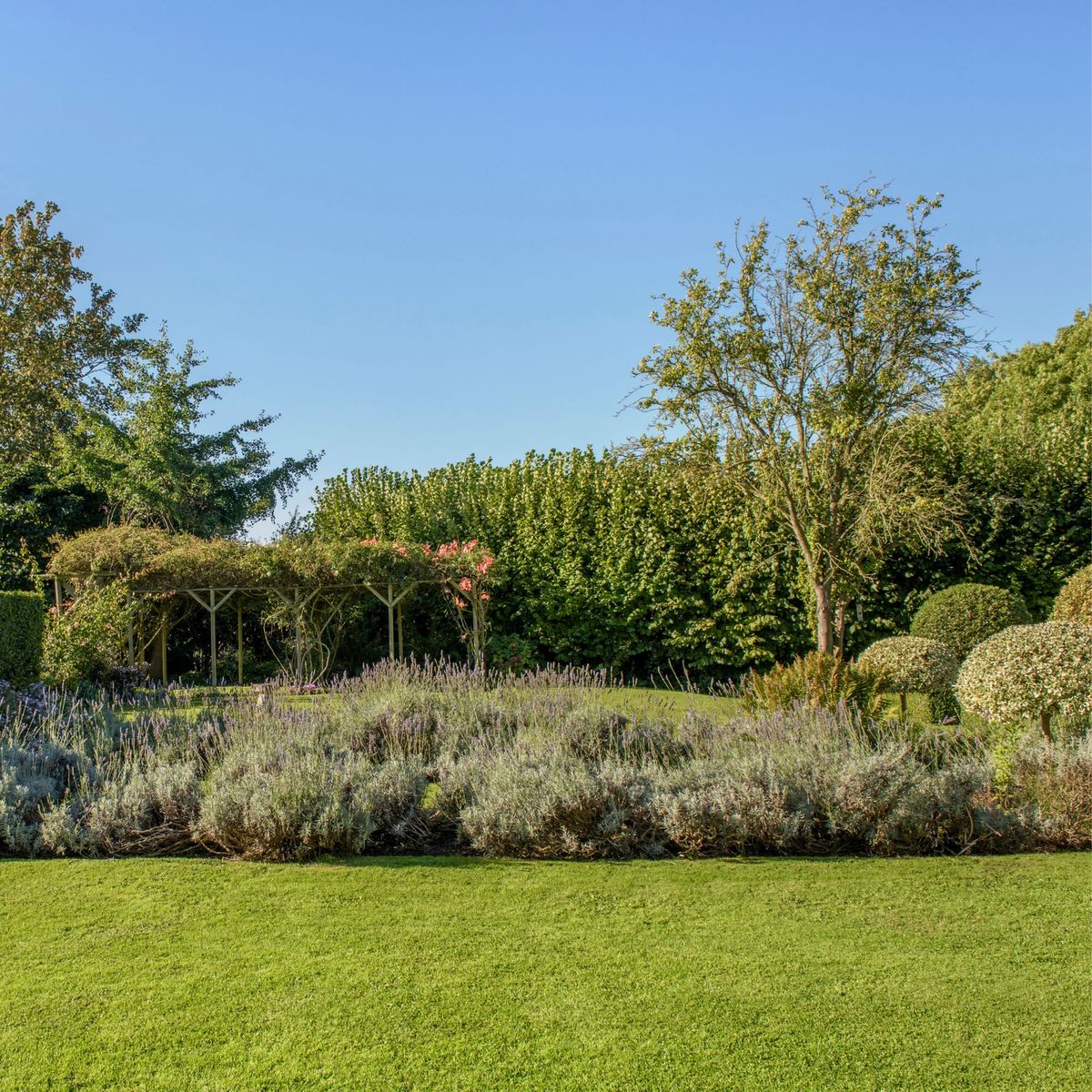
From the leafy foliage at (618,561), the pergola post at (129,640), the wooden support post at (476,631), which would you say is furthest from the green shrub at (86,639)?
the leafy foliage at (618,561)

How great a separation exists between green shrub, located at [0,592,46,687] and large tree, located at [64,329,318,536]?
5.13 m

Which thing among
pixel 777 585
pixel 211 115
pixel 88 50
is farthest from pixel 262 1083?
pixel 777 585

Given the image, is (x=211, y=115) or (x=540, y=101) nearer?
(x=540, y=101)

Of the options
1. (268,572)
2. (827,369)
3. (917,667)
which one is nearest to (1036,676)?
(917,667)

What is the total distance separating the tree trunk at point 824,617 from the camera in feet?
37.1

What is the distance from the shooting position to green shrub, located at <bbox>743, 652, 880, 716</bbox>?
21.8 ft

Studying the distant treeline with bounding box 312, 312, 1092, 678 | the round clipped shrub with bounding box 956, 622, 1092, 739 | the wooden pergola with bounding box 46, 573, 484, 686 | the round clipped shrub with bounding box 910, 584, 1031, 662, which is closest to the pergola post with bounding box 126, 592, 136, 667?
the wooden pergola with bounding box 46, 573, 484, 686

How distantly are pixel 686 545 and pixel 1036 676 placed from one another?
23.0ft

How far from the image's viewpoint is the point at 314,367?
35.4 feet

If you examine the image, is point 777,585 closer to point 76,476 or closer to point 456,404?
point 456,404

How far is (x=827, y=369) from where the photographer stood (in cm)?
1176

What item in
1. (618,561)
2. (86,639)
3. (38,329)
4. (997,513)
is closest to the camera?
(86,639)

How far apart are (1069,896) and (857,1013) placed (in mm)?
1771

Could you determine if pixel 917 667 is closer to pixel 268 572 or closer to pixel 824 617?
pixel 824 617
